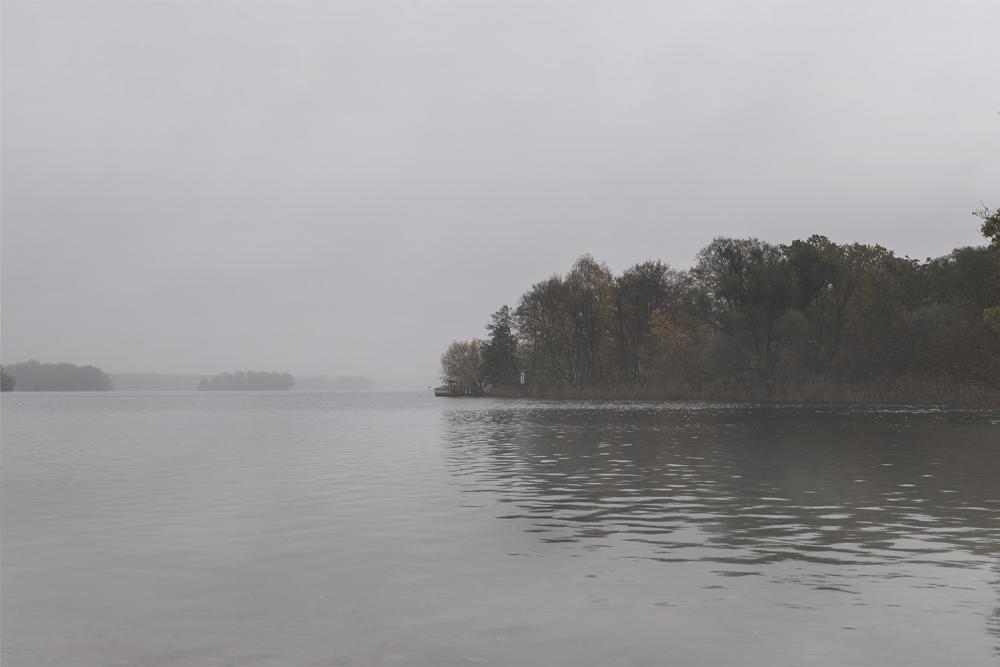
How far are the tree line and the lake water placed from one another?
181ft

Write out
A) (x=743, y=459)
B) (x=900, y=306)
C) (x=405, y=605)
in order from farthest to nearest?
(x=900, y=306), (x=743, y=459), (x=405, y=605)

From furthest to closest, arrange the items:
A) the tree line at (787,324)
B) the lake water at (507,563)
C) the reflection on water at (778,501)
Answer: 1. the tree line at (787,324)
2. the reflection on water at (778,501)
3. the lake water at (507,563)

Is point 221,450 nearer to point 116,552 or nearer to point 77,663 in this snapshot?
point 116,552

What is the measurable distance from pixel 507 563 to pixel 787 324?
94203mm

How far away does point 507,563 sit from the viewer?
1457cm

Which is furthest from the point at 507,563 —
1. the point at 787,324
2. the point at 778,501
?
the point at 787,324

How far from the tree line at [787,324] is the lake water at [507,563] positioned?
55103mm

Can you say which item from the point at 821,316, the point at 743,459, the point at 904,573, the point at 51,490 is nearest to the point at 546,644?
the point at 904,573

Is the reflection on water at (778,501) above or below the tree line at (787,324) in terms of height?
below

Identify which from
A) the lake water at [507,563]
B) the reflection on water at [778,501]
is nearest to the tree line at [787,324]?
the reflection on water at [778,501]

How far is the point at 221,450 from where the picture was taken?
42375 millimetres

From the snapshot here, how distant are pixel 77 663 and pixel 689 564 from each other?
955 centimetres

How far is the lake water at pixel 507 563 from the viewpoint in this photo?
9.89m

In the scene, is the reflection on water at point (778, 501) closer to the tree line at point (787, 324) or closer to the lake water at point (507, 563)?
the lake water at point (507, 563)
